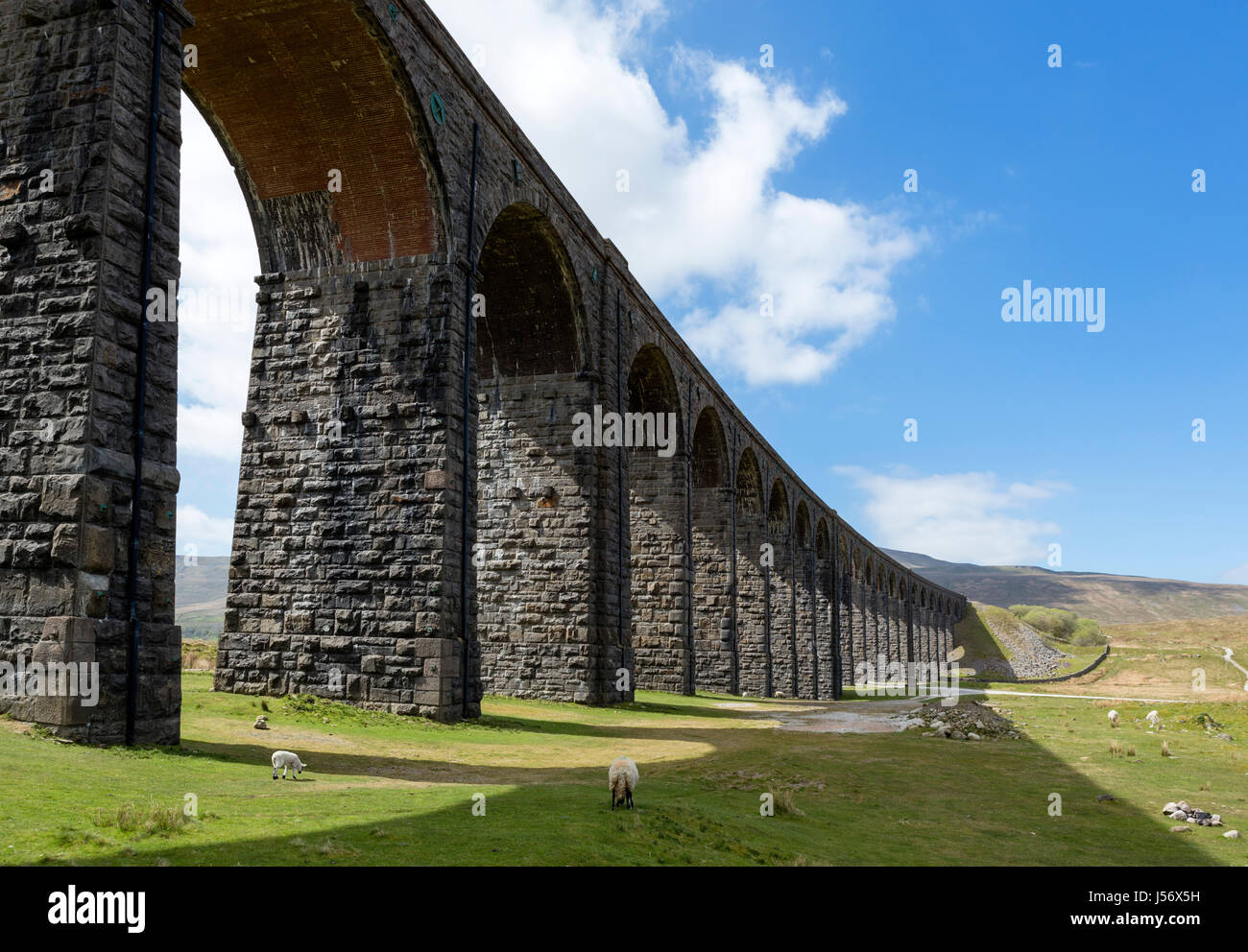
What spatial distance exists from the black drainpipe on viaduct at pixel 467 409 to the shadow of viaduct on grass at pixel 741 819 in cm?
333

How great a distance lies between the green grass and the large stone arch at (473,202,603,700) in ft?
13.4

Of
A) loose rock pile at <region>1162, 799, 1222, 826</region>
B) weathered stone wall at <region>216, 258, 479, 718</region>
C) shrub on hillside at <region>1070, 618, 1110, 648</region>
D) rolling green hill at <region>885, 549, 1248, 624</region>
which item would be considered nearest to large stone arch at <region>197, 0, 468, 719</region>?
weathered stone wall at <region>216, 258, 479, 718</region>

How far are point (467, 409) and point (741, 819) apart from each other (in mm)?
7818

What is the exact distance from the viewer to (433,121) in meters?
12.1

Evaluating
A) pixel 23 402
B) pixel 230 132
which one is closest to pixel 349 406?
pixel 230 132

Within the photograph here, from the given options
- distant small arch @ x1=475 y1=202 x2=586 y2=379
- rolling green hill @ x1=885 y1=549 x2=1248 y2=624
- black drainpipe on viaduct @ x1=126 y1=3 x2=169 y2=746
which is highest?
distant small arch @ x1=475 y1=202 x2=586 y2=379

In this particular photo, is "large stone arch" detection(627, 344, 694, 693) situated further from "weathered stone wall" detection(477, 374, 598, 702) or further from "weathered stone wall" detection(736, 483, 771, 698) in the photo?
"weathered stone wall" detection(736, 483, 771, 698)

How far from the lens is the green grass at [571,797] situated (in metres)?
4.20

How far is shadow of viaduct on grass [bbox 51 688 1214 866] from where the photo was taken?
14.0 ft

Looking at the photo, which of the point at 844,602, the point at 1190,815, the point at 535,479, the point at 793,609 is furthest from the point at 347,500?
the point at 844,602

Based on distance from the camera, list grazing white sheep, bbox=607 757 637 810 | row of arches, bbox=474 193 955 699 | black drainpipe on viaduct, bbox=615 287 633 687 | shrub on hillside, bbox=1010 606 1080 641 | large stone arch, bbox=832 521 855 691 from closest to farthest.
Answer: grazing white sheep, bbox=607 757 637 810
row of arches, bbox=474 193 955 699
black drainpipe on viaduct, bbox=615 287 633 687
large stone arch, bbox=832 521 855 691
shrub on hillside, bbox=1010 606 1080 641

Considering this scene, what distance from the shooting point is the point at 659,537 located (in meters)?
23.7

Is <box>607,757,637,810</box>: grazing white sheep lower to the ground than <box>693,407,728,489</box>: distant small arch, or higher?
lower

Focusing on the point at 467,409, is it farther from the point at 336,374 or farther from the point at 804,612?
the point at 804,612
